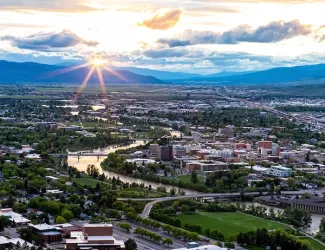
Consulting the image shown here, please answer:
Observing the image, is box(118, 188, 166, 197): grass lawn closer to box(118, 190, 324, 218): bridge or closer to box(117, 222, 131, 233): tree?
box(118, 190, 324, 218): bridge

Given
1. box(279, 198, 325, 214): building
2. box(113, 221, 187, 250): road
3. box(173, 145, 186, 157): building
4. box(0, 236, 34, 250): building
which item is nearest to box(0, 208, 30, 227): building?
box(0, 236, 34, 250): building

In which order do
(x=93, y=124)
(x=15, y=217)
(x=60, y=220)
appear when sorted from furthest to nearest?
(x=93, y=124) < (x=15, y=217) < (x=60, y=220)

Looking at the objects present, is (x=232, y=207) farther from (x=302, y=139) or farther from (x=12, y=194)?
(x=302, y=139)

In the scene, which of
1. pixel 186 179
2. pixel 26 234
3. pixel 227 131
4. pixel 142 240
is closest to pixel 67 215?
pixel 26 234

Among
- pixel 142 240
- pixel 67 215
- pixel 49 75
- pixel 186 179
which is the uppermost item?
pixel 49 75

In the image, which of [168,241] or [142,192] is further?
[142,192]

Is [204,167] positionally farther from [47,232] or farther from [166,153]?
[47,232]
